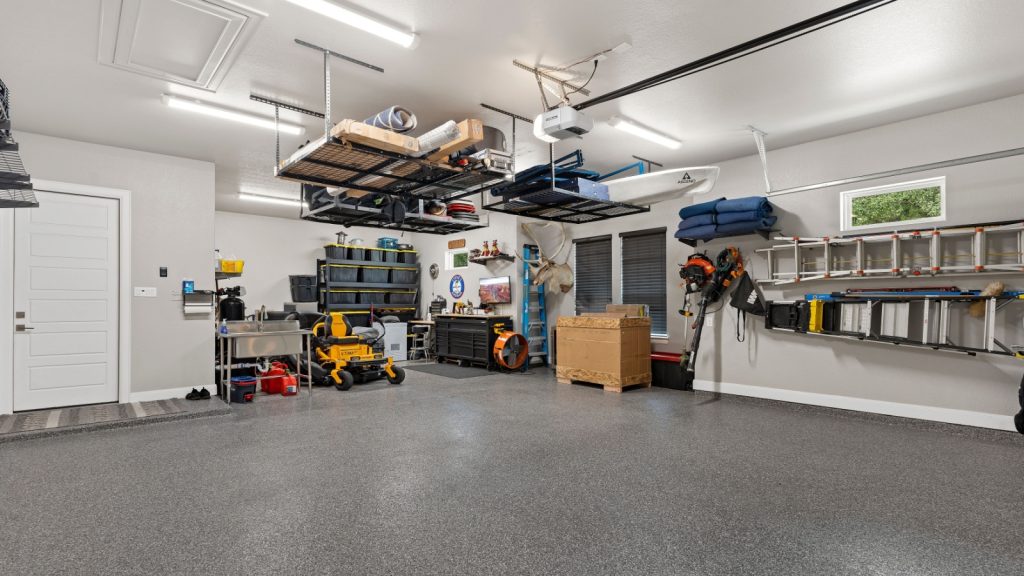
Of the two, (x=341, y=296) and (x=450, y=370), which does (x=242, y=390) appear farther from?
(x=341, y=296)

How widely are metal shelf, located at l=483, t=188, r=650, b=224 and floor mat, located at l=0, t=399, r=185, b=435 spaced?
4198 mm

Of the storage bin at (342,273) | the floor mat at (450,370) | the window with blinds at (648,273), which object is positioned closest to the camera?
the window with blinds at (648,273)

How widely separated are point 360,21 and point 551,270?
6.14 m

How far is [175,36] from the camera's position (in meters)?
3.33

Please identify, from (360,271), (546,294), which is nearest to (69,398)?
(360,271)

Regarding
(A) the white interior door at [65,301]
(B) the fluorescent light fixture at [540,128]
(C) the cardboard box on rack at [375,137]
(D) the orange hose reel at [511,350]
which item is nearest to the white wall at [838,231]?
(D) the orange hose reel at [511,350]

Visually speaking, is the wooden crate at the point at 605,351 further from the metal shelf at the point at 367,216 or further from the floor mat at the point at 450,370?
the metal shelf at the point at 367,216

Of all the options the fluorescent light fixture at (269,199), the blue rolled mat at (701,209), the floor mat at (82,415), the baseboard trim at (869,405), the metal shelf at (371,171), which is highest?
the fluorescent light fixture at (269,199)

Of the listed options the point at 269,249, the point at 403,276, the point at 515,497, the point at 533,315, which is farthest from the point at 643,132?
the point at 269,249

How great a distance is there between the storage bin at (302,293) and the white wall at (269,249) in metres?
0.39

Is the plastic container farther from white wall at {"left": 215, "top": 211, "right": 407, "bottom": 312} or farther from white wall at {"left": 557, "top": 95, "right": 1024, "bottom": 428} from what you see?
white wall at {"left": 557, "top": 95, "right": 1024, "bottom": 428}

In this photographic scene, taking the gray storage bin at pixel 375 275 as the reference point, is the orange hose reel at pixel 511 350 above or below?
below

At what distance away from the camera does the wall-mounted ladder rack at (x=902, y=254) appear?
436 centimetres

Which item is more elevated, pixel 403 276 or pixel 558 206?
pixel 558 206
